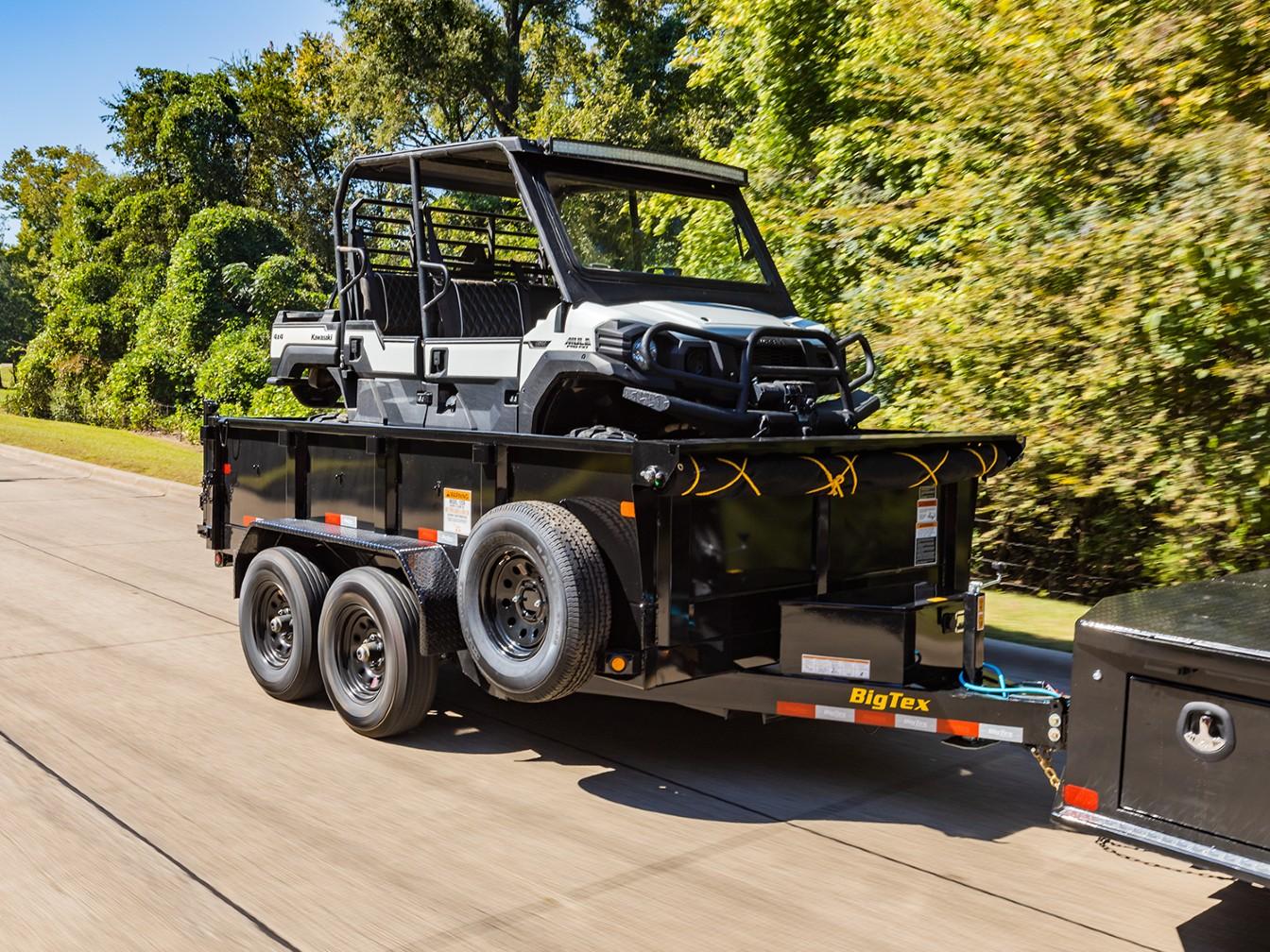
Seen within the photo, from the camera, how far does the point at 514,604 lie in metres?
5.60

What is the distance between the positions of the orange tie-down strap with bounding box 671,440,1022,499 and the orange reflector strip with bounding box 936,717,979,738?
3.68ft

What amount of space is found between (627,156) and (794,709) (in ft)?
10.5

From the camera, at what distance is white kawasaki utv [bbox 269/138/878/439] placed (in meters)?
6.08

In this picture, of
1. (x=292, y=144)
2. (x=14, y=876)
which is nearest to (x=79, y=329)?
(x=292, y=144)

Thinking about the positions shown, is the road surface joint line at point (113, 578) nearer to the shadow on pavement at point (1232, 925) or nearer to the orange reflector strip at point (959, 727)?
the orange reflector strip at point (959, 727)

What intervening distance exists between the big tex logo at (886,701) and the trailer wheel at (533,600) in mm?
1062

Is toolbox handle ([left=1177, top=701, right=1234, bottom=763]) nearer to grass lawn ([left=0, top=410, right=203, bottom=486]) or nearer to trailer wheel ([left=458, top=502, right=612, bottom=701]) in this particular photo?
trailer wheel ([left=458, top=502, right=612, bottom=701])

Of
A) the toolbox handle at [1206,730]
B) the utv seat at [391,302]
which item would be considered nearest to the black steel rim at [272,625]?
the utv seat at [391,302]

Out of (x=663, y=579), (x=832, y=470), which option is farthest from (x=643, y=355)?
(x=663, y=579)

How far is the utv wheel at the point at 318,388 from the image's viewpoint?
26.6 ft

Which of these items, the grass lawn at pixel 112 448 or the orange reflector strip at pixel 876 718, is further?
the grass lawn at pixel 112 448

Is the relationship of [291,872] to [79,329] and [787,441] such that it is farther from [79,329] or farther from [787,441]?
[79,329]

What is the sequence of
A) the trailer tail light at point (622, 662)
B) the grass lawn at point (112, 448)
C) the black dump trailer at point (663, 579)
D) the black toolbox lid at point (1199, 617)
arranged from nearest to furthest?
the black toolbox lid at point (1199, 617)
the black dump trailer at point (663, 579)
the trailer tail light at point (622, 662)
the grass lawn at point (112, 448)

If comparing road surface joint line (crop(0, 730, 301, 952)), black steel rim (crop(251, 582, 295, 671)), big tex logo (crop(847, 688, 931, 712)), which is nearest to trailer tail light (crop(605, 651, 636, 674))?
big tex logo (crop(847, 688, 931, 712))
